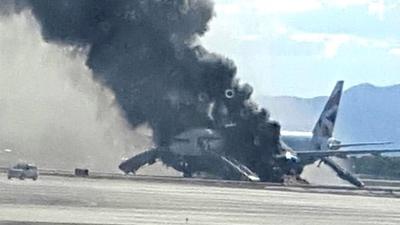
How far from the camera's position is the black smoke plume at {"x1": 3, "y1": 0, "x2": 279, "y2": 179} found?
10538 cm

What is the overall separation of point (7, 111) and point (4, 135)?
3.37 metres

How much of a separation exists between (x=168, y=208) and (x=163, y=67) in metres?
55.1

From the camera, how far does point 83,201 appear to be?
58969mm

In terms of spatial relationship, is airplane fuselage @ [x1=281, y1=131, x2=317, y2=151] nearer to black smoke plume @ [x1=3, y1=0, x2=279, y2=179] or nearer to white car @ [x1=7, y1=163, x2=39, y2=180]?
black smoke plume @ [x1=3, y1=0, x2=279, y2=179]

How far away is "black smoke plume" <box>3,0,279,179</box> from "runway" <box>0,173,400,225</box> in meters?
31.5

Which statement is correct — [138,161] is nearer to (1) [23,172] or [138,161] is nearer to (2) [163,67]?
(2) [163,67]

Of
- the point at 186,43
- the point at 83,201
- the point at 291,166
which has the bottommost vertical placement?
the point at 83,201

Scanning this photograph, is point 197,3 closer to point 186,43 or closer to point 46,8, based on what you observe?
point 186,43

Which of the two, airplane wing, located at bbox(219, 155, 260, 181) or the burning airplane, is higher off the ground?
the burning airplane

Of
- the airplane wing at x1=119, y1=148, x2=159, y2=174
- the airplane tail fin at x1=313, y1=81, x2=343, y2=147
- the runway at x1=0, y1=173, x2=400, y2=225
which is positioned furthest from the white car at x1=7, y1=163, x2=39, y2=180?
the airplane tail fin at x1=313, y1=81, x2=343, y2=147

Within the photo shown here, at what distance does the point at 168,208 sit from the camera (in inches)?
2212

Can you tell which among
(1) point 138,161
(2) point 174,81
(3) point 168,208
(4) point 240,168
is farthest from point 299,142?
(3) point 168,208

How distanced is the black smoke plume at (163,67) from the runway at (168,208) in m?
31.5

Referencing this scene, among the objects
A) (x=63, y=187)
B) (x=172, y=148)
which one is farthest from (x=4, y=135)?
(x=63, y=187)
